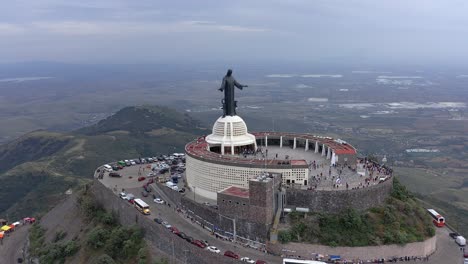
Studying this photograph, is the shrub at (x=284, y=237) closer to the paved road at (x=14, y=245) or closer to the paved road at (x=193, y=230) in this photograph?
the paved road at (x=193, y=230)

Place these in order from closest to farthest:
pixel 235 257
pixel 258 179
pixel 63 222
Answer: pixel 235 257, pixel 258 179, pixel 63 222

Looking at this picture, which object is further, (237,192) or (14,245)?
(14,245)

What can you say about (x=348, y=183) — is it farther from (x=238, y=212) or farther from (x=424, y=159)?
(x=424, y=159)

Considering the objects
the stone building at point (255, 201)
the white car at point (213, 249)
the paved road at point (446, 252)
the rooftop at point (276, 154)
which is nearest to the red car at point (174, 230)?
the white car at point (213, 249)

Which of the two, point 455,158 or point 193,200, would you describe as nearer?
point 193,200

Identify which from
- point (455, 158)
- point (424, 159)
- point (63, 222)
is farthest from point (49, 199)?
point (455, 158)

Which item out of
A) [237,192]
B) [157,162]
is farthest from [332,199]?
[157,162]

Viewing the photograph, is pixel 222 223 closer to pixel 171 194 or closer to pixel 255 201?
pixel 255 201
